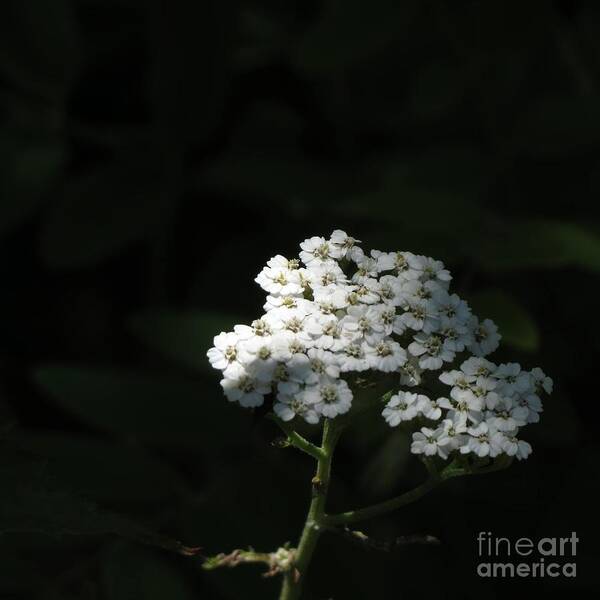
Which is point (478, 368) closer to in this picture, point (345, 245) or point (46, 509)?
point (345, 245)

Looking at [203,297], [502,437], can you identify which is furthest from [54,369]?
[502,437]

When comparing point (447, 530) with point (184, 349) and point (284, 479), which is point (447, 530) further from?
point (184, 349)

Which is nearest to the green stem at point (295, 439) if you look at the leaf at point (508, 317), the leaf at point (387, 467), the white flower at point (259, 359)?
the white flower at point (259, 359)

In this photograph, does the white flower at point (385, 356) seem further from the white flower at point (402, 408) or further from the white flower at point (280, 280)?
the white flower at point (280, 280)

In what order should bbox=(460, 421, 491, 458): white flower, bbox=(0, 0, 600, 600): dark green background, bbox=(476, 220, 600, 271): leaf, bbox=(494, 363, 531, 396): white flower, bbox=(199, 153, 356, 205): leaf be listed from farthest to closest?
bbox=(199, 153, 356, 205): leaf < bbox=(476, 220, 600, 271): leaf < bbox=(0, 0, 600, 600): dark green background < bbox=(494, 363, 531, 396): white flower < bbox=(460, 421, 491, 458): white flower

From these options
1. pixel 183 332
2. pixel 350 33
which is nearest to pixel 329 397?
pixel 183 332

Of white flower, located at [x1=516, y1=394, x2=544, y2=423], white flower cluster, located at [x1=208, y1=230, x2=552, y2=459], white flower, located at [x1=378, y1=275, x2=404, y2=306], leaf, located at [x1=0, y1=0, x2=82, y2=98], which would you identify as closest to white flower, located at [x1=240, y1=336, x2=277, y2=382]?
white flower cluster, located at [x1=208, y1=230, x2=552, y2=459]

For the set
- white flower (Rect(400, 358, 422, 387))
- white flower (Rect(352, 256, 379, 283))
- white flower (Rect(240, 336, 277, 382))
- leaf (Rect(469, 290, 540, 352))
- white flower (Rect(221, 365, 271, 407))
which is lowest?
white flower (Rect(221, 365, 271, 407))

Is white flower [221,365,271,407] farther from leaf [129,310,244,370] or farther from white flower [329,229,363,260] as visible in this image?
leaf [129,310,244,370]
